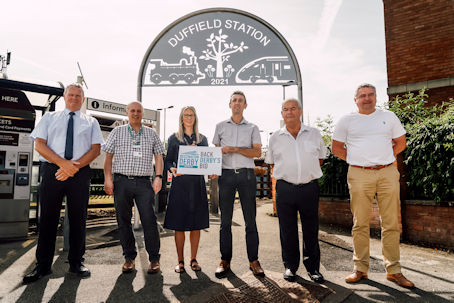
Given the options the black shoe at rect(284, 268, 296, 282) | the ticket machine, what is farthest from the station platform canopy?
the black shoe at rect(284, 268, 296, 282)

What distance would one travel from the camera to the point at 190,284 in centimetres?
318

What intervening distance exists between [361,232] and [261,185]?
13.6 m

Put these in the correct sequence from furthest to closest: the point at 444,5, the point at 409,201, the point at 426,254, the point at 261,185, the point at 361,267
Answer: the point at 261,185, the point at 444,5, the point at 409,201, the point at 426,254, the point at 361,267

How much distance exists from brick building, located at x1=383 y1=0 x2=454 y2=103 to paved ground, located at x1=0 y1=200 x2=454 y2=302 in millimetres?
6120

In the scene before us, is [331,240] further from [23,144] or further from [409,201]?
[23,144]

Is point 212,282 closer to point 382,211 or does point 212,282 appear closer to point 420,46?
point 382,211

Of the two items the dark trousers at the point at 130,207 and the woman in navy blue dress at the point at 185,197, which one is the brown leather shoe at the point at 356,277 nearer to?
the woman in navy blue dress at the point at 185,197

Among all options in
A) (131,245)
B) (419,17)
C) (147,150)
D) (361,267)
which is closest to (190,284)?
(131,245)

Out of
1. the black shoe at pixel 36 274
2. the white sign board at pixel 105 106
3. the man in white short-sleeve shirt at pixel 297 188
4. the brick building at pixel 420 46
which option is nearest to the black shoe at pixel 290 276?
the man in white short-sleeve shirt at pixel 297 188

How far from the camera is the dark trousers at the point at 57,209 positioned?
3.36 meters

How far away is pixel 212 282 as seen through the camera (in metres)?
3.23

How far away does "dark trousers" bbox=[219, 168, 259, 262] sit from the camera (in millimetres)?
3484

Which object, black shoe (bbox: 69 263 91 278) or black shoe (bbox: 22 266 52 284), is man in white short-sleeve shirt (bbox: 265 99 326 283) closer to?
black shoe (bbox: 69 263 91 278)

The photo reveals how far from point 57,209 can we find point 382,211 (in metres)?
3.96
